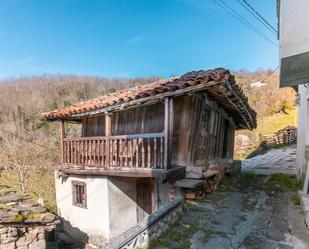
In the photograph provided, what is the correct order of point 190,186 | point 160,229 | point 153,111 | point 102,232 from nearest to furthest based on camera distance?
point 160,229
point 190,186
point 153,111
point 102,232

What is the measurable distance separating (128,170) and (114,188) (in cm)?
144

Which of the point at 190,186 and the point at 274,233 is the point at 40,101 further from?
the point at 274,233

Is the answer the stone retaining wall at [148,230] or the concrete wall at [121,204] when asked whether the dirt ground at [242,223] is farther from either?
the concrete wall at [121,204]

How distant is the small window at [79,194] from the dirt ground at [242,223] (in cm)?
436

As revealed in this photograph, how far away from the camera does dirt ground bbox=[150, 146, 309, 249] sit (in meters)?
3.60

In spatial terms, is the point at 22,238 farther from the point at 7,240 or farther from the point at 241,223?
the point at 241,223

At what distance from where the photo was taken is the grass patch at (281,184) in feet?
23.4

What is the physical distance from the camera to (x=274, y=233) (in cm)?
395

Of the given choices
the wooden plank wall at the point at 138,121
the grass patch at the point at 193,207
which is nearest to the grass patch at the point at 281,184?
the grass patch at the point at 193,207

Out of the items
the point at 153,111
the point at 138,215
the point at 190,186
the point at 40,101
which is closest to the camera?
the point at 190,186

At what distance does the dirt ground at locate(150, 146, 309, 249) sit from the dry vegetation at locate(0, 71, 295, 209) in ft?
33.6

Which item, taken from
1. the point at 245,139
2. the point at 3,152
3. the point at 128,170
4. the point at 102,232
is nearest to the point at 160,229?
the point at 128,170

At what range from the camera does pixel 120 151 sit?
668 centimetres

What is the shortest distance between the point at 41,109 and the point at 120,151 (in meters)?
19.1
